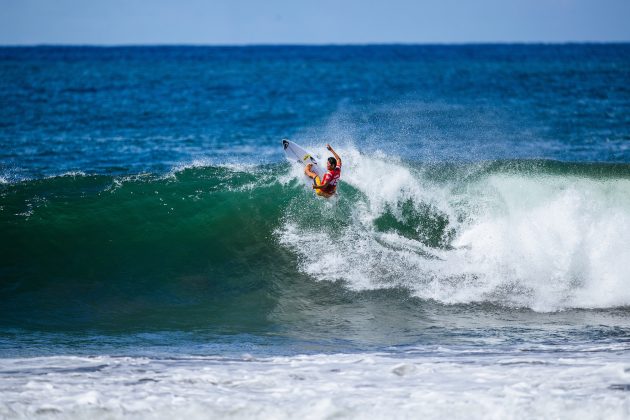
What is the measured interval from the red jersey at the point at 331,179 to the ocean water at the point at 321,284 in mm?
756

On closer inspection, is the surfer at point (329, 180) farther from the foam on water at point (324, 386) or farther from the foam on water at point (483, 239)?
the foam on water at point (324, 386)

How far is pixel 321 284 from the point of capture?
11422 mm

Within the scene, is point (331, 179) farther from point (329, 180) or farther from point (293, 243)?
point (293, 243)

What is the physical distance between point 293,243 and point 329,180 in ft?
4.64

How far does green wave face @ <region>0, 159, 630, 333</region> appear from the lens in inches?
422

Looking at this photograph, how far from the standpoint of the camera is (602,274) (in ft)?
36.2

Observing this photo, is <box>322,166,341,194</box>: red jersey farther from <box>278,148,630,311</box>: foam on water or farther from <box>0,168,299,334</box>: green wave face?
<box>0,168,299,334</box>: green wave face

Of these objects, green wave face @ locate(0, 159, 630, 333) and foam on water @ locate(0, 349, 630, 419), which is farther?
green wave face @ locate(0, 159, 630, 333)

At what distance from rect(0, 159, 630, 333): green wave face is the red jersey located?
2.35 ft

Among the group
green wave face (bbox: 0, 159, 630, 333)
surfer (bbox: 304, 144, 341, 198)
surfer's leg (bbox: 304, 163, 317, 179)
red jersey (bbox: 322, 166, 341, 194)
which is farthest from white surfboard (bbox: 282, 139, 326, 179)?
red jersey (bbox: 322, 166, 341, 194)

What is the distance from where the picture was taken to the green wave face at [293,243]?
10.7 metres

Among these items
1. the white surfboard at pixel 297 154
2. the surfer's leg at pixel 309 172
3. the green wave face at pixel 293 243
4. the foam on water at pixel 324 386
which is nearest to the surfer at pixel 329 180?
the surfer's leg at pixel 309 172

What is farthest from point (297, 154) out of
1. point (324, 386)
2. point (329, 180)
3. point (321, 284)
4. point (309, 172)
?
point (324, 386)

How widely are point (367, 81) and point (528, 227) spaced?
41.9 metres
